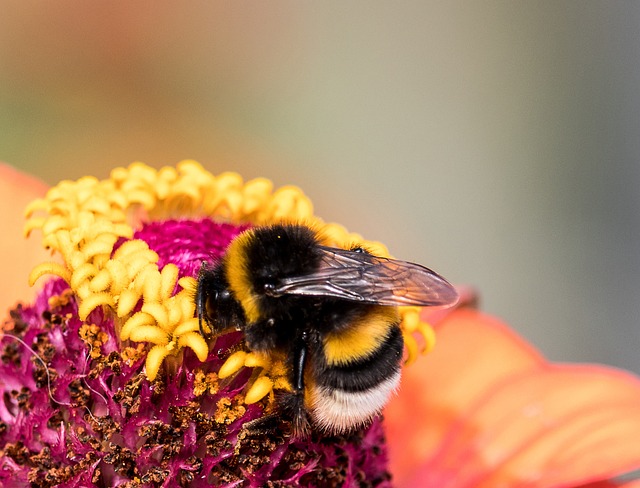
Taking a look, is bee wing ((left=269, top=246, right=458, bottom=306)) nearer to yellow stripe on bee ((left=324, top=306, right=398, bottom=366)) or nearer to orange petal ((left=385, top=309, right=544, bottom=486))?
yellow stripe on bee ((left=324, top=306, right=398, bottom=366))

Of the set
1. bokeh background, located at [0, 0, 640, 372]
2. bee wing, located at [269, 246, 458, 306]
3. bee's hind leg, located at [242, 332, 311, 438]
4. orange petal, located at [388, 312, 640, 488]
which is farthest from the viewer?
bokeh background, located at [0, 0, 640, 372]

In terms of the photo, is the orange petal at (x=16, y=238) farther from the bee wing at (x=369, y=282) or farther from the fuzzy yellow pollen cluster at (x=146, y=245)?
the bee wing at (x=369, y=282)

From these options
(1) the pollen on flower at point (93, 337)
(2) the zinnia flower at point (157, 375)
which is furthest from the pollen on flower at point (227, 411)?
(1) the pollen on flower at point (93, 337)

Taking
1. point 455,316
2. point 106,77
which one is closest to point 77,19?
point 106,77

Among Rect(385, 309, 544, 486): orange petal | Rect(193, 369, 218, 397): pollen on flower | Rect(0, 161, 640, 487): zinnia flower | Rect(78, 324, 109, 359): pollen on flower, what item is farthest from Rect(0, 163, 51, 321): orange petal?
Rect(385, 309, 544, 486): orange petal

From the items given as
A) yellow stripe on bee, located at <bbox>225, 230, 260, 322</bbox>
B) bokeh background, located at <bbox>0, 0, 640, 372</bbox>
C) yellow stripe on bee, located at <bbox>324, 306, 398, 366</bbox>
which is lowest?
yellow stripe on bee, located at <bbox>324, 306, 398, 366</bbox>

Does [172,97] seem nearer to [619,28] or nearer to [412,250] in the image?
[412,250]

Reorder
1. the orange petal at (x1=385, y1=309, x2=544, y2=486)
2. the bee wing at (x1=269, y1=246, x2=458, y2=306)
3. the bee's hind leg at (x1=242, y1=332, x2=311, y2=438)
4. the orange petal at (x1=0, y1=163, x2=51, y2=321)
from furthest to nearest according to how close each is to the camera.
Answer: the orange petal at (x1=385, y1=309, x2=544, y2=486), the orange petal at (x1=0, y1=163, x2=51, y2=321), the bee's hind leg at (x1=242, y1=332, x2=311, y2=438), the bee wing at (x1=269, y1=246, x2=458, y2=306)

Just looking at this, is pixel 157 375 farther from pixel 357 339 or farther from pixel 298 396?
pixel 357 339
